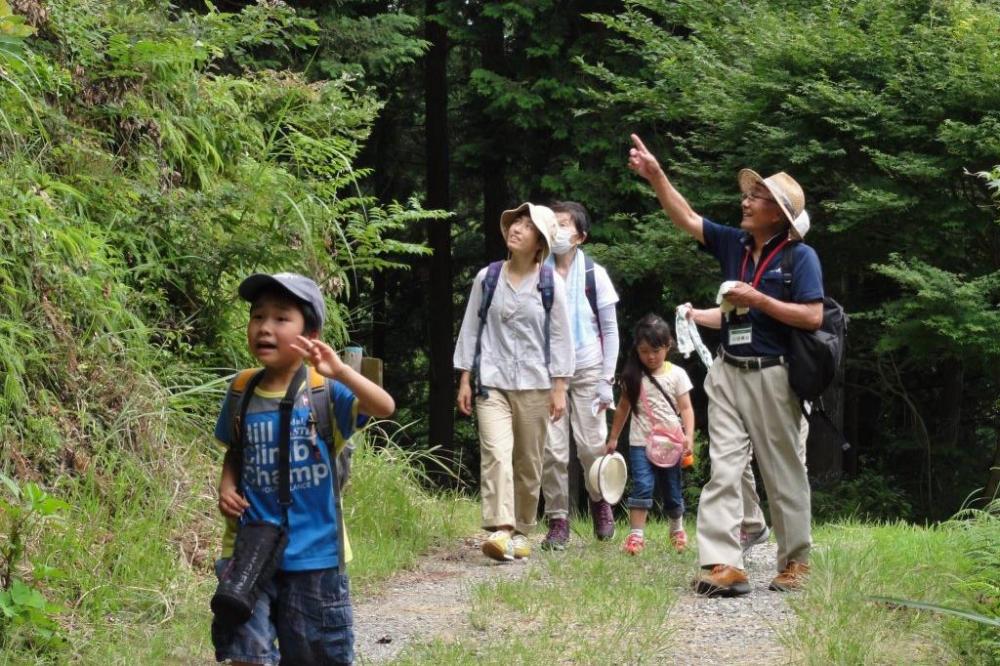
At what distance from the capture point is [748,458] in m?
7.17

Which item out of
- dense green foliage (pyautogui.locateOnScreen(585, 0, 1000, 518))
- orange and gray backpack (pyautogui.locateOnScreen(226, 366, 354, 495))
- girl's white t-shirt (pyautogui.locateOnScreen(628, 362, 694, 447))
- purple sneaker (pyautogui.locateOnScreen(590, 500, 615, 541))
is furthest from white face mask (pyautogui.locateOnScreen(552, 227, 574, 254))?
orange and gray backpack (pyautogui.locateOnScreen(226, 366, 354, 495))

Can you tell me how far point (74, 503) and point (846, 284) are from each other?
11.1 m

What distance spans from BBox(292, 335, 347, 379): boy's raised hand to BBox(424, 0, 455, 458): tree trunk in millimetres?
15835

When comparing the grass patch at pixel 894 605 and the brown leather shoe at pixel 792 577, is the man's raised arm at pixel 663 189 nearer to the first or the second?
the brown leather shoe at pixel 792 577

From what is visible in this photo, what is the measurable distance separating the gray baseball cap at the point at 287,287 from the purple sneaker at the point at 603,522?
5.36 metres

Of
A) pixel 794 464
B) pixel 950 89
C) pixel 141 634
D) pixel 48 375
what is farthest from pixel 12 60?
pixel 950 89

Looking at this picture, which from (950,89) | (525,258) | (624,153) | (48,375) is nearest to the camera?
(48,375)

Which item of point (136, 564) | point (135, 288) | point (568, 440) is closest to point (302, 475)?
point (136, 564)

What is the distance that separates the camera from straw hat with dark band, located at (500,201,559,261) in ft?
27.4

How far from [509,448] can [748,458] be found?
5.84 feet

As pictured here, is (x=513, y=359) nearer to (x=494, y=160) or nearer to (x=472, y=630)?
(x=472, y=630)

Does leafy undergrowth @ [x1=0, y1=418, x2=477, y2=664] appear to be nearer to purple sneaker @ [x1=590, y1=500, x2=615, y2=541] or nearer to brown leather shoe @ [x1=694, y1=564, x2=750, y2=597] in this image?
purple sneaker @ [x1=590, y1=500, x2=615, y2=541]

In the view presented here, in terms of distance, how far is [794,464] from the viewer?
7066 mm

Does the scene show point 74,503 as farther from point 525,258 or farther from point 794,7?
point 794,7
